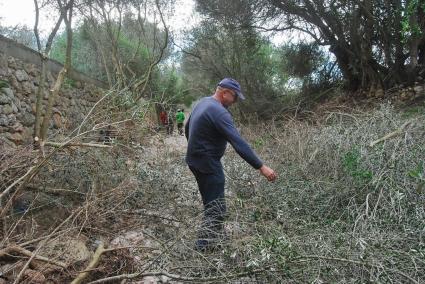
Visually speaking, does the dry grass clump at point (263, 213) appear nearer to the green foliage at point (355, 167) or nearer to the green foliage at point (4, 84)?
the green foliage at point (355, 167)

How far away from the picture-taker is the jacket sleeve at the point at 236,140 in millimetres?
3641

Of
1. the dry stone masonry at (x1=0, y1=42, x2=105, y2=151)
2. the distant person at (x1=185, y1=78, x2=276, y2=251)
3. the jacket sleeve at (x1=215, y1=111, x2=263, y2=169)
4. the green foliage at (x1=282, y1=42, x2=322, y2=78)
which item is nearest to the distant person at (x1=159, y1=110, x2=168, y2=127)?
the dry stone masonry at (x1=0, y1=42, x2=105, y2=151)

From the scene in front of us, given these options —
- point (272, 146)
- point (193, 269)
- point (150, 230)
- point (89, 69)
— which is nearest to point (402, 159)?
point (193, 269)

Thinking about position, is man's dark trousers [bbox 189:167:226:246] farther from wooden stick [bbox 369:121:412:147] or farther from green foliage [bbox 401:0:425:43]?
green foliage [bbox 401:0:425:43]

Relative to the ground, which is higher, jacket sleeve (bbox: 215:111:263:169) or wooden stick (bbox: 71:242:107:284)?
jacket sleeve (bbox: 215:111:263:169)

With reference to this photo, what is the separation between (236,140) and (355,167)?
1217mm

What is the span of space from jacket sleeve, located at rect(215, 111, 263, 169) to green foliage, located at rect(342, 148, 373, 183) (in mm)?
943

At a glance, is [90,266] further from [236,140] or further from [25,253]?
[236,140]

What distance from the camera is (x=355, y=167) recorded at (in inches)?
158

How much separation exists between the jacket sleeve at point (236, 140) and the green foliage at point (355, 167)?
3.09ft

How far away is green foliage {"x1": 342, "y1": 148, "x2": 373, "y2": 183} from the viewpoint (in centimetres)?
383

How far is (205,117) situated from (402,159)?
182cm

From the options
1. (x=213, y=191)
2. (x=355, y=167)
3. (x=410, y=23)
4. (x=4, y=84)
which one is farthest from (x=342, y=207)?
(x=410, y=23)

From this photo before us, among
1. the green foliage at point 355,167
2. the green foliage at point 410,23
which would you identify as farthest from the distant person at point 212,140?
the green foliage at point 410,23
